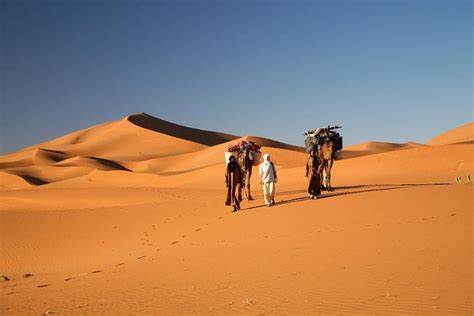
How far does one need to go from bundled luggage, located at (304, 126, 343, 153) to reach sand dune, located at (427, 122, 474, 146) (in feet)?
215

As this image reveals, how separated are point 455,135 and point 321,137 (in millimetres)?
71931

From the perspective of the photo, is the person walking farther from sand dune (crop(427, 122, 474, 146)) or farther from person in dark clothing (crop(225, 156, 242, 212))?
sand dune (crop(427, 122, 474, 146))

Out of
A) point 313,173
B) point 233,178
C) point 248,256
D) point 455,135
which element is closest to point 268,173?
point 233,178

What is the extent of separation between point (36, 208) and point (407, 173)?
20.5 meters

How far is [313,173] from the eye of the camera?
51.5 ft

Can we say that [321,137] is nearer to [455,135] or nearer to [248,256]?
[248,256]

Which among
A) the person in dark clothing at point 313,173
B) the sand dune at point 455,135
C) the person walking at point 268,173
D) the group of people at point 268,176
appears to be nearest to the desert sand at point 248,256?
the person in dark clothing at point 313,173

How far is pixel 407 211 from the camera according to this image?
1264cm

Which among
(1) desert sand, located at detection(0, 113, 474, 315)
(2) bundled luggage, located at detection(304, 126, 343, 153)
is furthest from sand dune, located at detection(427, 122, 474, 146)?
(2) bundled luggage, located at detection(304, 126, 343, 153)

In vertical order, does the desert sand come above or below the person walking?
below

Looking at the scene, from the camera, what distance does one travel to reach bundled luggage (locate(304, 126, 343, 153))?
55.7 ft

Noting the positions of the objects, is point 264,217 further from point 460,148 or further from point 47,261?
point 460,148

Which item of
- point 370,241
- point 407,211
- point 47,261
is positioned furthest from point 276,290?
point 47,261

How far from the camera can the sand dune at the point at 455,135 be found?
257 ft
